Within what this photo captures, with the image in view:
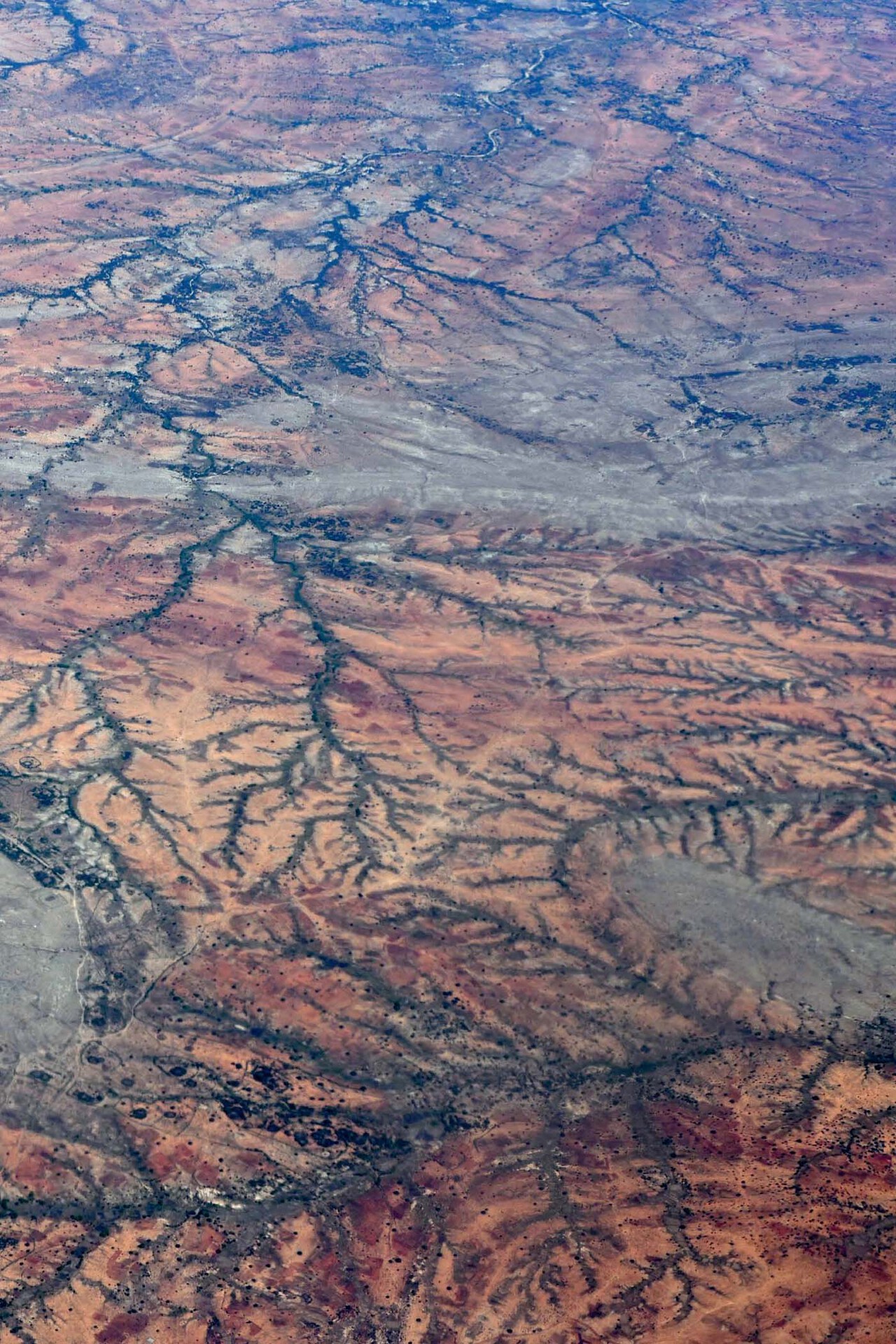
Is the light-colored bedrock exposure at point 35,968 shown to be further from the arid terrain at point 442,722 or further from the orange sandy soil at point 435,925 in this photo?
the orange sandy soil at point 435,925

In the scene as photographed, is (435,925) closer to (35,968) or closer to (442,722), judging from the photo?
(442,722)

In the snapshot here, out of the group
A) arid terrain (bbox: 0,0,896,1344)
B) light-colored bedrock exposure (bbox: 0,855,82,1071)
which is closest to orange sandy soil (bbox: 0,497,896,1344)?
arid terrain (bbox: 0,0,896,1344)

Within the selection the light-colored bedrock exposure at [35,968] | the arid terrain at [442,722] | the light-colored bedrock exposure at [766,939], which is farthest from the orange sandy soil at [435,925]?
the light-colored bedrock exposure at [35,968]

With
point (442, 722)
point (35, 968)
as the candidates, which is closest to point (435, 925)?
point (442, 722)

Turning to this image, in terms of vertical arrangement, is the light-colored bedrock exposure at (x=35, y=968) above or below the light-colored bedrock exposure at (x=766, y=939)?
above

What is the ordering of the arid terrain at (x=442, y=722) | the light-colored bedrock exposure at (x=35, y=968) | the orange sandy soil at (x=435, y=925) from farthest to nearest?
the light-colored bedrock exposure at (x=35, y=968) < the arid terrain at (x=442, y=722) < the orange sandy soil at (x=435, y=925)
